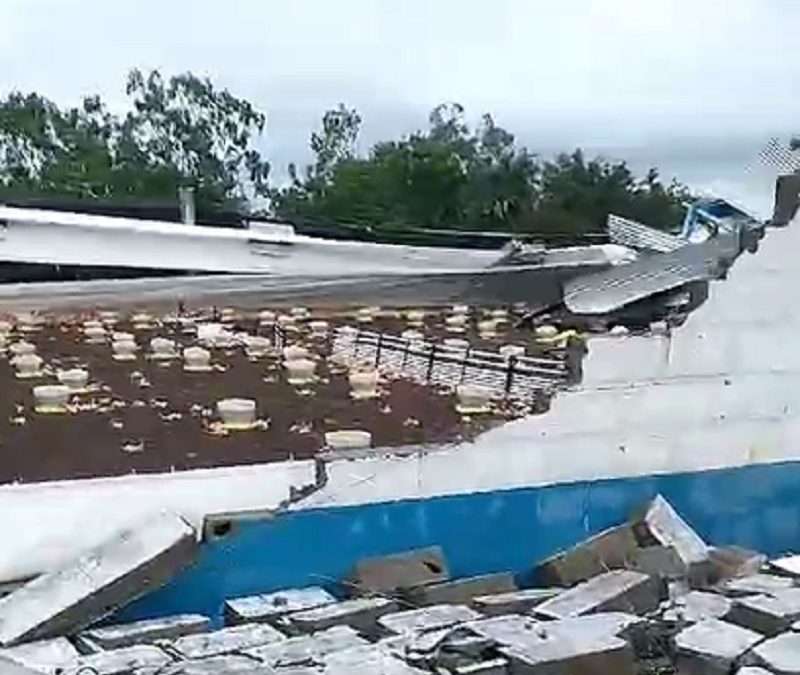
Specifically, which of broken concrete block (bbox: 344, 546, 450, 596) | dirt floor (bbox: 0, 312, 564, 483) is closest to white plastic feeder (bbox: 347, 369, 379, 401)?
dirt floor (bbox: 0, 312, 564, 483)

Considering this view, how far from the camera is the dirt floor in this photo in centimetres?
1164

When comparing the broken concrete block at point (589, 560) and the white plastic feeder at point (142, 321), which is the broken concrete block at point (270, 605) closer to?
the broken concrete block at point (589, 560)

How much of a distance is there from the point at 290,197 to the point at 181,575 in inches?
1830

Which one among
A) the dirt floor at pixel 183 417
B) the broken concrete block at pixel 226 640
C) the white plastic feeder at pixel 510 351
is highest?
the white plastic feeder at pixel 510 351

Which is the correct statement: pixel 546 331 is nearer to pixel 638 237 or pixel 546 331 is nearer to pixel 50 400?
pixel 638 237

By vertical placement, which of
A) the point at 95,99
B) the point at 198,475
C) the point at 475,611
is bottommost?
the point at 475,611

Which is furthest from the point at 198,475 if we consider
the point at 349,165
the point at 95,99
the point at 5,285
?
the point at 95,99

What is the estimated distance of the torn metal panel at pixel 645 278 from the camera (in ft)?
57.5

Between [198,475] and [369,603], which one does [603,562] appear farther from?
[198,475]

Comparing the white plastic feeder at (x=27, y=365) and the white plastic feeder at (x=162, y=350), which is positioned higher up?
the white plastic feeder at (x=162, y=350)

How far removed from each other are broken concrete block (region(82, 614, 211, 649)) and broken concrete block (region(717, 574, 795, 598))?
12.4ft

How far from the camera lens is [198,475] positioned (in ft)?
35.3

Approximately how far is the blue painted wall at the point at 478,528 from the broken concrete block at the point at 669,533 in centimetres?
41

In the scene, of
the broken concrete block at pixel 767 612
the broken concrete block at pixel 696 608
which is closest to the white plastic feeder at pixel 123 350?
the broken concrete block at pixel 696 608
